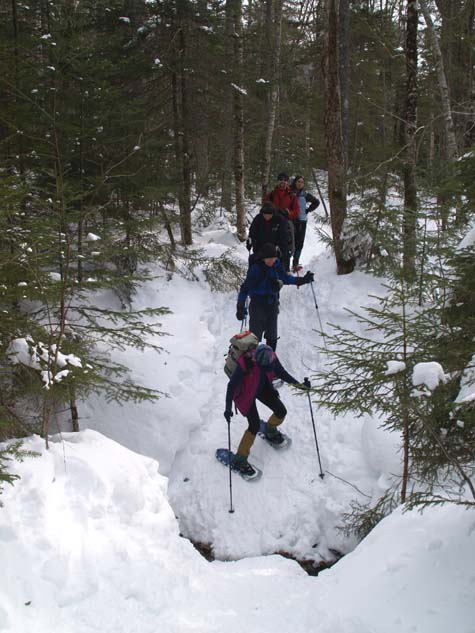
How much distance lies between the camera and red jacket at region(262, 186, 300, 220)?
1014 cm

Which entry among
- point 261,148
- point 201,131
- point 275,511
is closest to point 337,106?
point 201,131

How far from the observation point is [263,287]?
7117 millimetres

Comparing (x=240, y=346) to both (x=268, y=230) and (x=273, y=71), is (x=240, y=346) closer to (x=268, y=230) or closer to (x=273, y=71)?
(x=268, y=230)

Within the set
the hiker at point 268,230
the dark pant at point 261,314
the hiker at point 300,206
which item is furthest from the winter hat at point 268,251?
the hiker at point 300,206

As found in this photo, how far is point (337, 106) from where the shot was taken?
9164 millimetres

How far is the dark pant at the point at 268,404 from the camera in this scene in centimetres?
609

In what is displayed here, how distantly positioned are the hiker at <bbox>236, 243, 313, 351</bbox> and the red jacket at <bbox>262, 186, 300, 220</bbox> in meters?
3.44

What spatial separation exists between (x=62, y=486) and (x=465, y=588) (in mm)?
3730

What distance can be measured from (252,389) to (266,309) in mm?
1953

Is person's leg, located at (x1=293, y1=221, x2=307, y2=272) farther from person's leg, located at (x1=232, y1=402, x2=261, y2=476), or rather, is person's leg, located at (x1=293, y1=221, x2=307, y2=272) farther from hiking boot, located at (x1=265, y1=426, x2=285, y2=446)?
person's leg, located at (x1=232, y1=402, x2=261, y2=476)

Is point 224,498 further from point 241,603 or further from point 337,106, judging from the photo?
point 337,106

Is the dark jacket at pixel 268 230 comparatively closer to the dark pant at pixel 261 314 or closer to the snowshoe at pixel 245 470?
the dark pant at pixel 261 314

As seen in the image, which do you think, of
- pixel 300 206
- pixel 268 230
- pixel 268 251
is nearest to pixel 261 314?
pixel 268 251

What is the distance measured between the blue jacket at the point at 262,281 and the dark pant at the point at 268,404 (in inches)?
67.0
